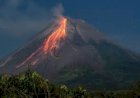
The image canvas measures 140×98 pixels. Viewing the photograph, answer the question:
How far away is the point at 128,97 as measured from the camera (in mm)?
89312

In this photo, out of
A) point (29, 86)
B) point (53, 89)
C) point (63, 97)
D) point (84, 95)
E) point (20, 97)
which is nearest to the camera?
point (20, 97)

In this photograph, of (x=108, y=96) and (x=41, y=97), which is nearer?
(x=41, y=97)

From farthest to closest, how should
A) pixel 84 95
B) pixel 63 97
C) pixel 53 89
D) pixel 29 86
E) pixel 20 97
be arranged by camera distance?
pixel 84 95 → pixel 53 89 → pixel 29 86 → pixel 63 97 → pixel 20 97

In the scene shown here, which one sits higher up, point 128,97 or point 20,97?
point 128,97

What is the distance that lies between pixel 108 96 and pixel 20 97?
83.4m

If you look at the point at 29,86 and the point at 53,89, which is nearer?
the point at 29,86

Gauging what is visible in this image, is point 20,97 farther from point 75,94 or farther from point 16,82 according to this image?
point 75,94

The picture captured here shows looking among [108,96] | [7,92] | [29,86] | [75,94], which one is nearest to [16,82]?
[29,86]

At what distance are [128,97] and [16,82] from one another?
758 inches

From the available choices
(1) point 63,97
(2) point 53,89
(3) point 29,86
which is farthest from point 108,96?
(1) point 63,97

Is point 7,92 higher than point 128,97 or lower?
lower

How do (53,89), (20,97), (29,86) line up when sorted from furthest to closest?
(53,89) < (29,86) < (20,97)

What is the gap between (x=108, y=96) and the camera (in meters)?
107

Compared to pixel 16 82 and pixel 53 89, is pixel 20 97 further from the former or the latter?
pixel 53 89
